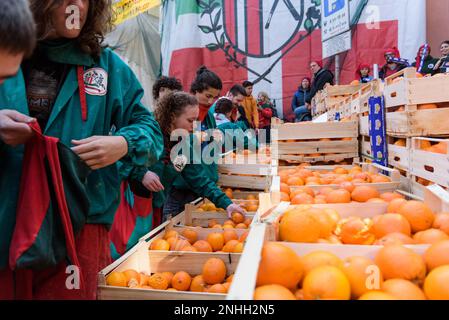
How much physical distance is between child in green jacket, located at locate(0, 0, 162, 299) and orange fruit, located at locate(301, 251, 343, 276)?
0.70 meters

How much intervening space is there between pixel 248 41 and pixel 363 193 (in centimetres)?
740

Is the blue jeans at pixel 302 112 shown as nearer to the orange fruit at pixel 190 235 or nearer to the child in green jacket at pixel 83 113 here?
the orange fruit at pixel 190 235

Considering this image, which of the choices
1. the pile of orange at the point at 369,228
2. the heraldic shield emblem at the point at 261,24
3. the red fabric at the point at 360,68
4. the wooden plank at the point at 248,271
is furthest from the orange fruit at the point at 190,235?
the heraldic shield emblem at the point at 261,24

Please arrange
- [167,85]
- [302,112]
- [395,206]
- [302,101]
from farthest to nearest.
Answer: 1. [302,101]
2. [302,112]
3. [167,85]
4. [395,206]

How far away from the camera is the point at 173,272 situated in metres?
1.91

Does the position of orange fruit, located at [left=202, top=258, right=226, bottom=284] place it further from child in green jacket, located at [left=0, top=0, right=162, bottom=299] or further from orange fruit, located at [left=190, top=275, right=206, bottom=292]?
child in green jacket, located at [left=0, top=0, right=162, bottom=299]

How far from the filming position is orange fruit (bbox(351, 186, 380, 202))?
1.86 m

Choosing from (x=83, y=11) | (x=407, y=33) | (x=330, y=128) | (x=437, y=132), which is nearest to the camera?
(x=83, y=11)

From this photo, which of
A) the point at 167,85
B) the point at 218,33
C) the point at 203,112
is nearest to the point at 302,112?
the point at 218,33

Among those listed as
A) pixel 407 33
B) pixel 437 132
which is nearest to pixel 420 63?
pixel 407 33

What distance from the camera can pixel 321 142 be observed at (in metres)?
3.29

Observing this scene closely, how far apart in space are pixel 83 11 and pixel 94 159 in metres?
0.53

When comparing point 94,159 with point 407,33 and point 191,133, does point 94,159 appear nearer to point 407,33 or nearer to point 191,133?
point 191,133

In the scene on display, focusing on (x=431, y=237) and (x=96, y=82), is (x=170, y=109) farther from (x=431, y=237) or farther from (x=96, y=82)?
(x=431, y=237)
